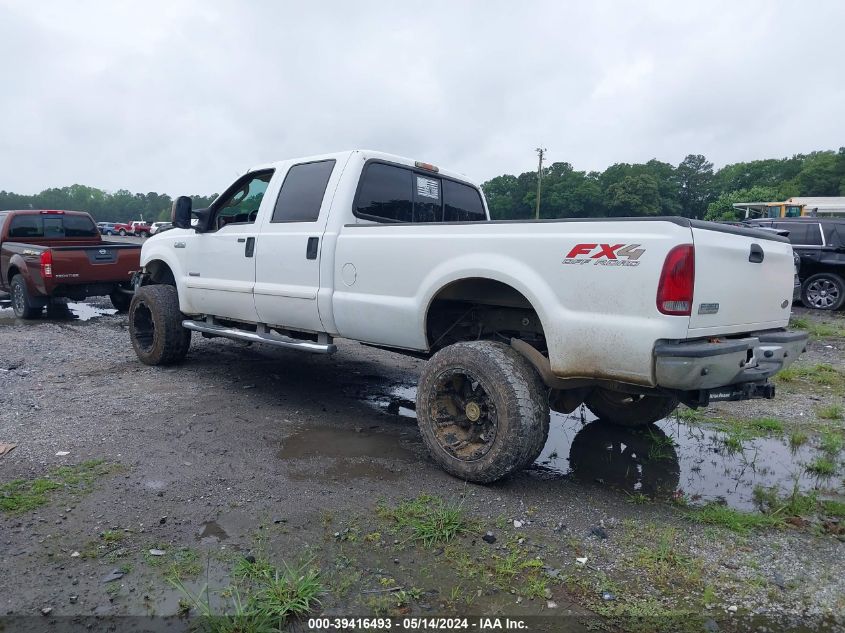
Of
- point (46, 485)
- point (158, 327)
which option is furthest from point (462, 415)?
point (158, 327)

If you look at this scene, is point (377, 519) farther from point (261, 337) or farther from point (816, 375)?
point (816, 375)

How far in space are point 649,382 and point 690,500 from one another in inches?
43.4

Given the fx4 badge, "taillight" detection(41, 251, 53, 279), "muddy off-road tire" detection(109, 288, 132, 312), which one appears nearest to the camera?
the fx4 badge

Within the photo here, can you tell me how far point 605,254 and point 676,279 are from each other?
38cm

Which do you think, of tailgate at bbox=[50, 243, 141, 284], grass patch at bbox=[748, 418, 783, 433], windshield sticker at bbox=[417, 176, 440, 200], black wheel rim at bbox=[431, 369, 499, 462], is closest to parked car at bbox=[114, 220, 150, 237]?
tailgate at bbox=[50, 243, 141, 284]

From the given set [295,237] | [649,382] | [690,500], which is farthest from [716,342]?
[295,237]

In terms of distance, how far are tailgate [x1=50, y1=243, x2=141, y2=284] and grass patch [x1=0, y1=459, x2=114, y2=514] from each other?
650 centimetres

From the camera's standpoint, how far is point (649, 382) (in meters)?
3.12

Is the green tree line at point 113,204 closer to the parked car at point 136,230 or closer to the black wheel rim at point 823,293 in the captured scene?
the parked car at point 136,230

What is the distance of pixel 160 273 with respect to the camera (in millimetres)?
6906

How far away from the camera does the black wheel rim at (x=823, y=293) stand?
12.1m

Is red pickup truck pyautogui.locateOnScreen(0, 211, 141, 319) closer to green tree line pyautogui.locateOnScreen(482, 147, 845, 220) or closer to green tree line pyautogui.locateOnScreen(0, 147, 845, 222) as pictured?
green tree line pyautogui.locateOnScreen(0, 147, 845, 222)

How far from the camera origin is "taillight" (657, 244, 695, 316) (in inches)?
118

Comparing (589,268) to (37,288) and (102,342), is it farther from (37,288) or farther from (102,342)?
(37,288)
